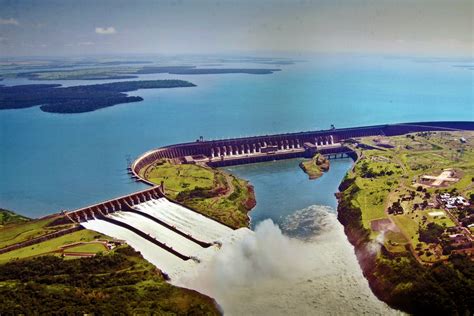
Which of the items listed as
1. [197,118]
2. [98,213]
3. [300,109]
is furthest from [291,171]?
[300,109]

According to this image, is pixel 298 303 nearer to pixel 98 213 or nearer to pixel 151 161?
pixel 98 213

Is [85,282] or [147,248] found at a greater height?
[85,282]

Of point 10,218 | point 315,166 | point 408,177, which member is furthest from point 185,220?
point 408,177

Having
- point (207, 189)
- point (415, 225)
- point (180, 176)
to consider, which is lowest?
point (415, 225)

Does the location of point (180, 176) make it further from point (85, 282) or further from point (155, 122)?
point (155, 122)

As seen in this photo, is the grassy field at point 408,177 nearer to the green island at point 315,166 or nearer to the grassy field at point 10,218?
the green island at point 315,166

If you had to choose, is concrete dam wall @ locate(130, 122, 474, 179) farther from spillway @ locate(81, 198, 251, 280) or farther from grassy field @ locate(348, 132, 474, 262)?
spillway @ locate(81, 198, 251, 280)
